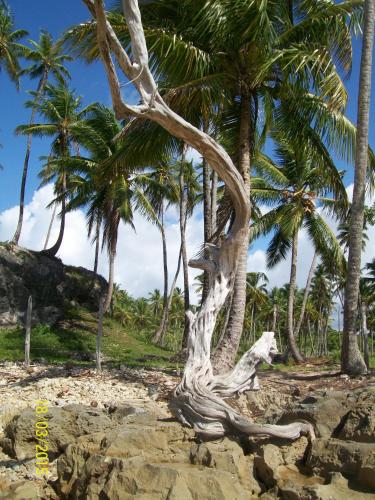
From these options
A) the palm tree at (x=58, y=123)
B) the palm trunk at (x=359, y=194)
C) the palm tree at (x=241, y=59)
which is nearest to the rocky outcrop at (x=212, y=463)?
the palm tree at (x=241, y=59)

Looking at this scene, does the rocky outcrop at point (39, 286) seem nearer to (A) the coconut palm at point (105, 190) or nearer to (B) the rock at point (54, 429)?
(A) the coconut palm at point (105, 190)

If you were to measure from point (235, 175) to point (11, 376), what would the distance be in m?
6.68

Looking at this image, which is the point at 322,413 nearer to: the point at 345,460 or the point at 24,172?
the point at 345,460

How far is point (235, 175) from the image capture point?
580 cm

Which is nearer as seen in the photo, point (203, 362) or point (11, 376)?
point (203, 362)

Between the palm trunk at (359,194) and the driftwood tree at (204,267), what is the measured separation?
4.67 metres

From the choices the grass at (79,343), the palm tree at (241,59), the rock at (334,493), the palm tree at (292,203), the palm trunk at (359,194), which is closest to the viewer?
the rock at (334,493)

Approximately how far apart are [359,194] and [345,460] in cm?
749

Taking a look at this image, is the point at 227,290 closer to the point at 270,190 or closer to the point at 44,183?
the point at 270,190

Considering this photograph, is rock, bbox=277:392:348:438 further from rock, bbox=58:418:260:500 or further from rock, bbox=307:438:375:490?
rock, bbox=58:418:260:500

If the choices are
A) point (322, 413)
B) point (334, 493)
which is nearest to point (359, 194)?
point (322, 413)

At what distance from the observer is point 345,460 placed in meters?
4.41

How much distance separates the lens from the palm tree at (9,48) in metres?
24.6

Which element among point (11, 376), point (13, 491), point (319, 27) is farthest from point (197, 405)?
point (319, 27)
